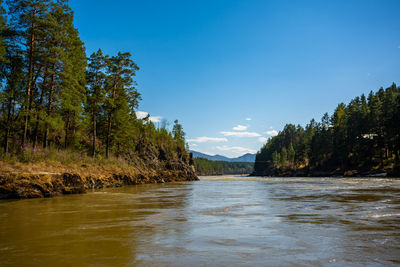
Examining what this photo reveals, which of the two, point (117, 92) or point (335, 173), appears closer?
point (117, 92)

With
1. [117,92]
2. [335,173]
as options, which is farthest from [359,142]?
[117,92]

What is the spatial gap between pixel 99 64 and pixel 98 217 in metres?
28.6

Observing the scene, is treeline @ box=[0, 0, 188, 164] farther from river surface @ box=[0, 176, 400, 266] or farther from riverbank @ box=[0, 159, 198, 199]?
river surface @ box=[0, 176, 400, 266]

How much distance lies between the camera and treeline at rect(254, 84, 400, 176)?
61.0 metres

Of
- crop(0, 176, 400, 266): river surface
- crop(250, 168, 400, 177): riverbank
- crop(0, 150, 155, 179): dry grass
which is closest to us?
crop(0, 176, 400, 266): river surface

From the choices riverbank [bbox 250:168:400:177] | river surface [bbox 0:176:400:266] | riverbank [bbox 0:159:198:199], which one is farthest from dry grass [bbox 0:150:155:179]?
riverbank [bbox 250:168:400:177]

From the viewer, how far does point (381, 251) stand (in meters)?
4.43

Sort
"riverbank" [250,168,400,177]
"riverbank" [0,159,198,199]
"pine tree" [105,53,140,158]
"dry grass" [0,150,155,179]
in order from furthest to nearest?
"riverbank" [250,168,400,177] < "pine tree" [105,53,140,158] < "dry grass" [0,150,155,179] < "riverbank" [0,159,198,199]

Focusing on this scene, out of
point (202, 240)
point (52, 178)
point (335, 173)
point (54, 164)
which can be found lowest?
point (335, 173)

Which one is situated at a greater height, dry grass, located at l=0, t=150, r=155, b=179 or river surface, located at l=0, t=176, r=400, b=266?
dry grass, located at l=0, t=150, r=155, b=179

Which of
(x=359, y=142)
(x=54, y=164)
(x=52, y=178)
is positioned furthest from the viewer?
(x=359, y=142)

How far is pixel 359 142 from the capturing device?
74.3 m

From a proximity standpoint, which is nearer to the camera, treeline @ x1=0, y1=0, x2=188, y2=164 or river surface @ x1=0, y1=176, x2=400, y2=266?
river surface @ x1=0, y1=176, x2=400, y2=266

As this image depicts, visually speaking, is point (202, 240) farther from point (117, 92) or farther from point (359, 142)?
point (359, 142)
